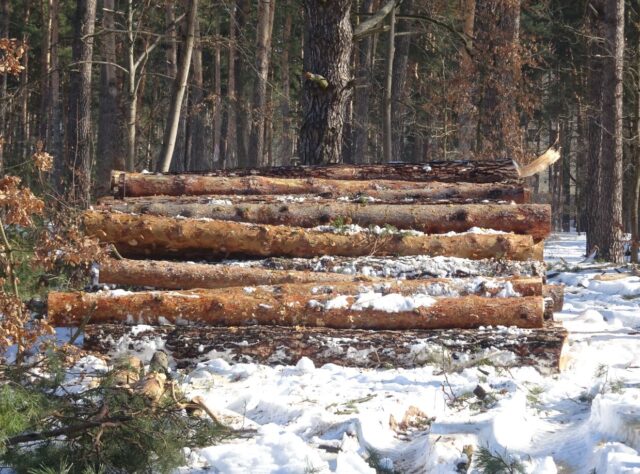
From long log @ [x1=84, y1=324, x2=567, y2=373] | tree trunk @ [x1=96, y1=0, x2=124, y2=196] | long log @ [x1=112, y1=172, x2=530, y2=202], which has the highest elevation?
tree trunk @ [x1=96, y1=0, x2=124, y2=196]

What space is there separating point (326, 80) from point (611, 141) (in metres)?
5.85

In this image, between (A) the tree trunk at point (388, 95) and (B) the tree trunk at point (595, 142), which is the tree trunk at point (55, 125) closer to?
(A) the tree trunk at point (388, 95)

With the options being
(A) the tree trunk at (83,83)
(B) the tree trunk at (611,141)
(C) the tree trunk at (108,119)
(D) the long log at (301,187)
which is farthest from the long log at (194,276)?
(C) the tree trunk at (108,119)

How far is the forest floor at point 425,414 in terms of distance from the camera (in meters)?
3.79

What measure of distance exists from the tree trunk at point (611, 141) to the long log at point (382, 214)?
22.5ft

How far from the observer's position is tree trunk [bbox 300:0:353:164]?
34.5ft

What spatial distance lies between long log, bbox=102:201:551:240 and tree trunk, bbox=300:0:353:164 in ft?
11.5

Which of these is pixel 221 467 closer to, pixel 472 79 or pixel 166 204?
pixel 166 204

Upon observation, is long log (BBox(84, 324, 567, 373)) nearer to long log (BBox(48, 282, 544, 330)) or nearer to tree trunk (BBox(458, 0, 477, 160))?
long log (BBox(48, 282, 544, 330))

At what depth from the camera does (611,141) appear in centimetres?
1341

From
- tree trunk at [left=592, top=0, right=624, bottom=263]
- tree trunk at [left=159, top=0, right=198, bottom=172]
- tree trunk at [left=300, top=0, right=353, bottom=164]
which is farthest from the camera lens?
tree trunk at [left=592, top=0, right=624, bottom=263]

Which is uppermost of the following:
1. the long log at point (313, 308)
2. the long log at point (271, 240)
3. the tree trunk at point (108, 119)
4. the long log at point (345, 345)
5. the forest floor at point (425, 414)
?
the tree trunk at point (108, 119)

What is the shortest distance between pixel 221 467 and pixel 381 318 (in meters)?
2.28

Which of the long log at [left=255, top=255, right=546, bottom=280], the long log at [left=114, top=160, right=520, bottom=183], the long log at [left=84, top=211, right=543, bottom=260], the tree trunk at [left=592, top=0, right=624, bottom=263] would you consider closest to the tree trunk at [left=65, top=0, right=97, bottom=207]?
the long log at [left=114, top=160, right=520, bottom=183]
